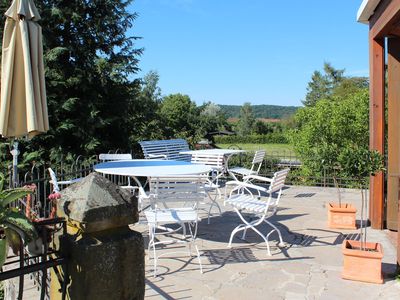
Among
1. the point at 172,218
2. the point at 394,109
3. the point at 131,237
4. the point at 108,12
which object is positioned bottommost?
the point at 172,218

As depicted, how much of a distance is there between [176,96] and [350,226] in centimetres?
2620

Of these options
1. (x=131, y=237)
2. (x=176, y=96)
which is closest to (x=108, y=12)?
(x=131, y=237)

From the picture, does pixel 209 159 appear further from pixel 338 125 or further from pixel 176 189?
pixel 338 125

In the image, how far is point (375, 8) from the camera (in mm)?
5203

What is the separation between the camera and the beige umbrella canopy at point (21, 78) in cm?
353

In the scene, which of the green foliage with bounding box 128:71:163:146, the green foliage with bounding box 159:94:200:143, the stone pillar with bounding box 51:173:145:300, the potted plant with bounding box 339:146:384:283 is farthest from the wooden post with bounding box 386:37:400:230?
the green foliage with bounding box 159:94:200:143

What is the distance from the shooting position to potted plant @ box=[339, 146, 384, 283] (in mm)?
3512

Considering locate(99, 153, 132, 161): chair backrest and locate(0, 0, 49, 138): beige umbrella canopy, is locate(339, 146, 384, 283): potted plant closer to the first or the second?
locate(0, 0, 49, 138): beige umbrella canopy

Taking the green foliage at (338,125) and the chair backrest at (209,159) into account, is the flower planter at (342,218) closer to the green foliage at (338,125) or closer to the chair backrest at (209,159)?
the chair backrest at (209,159)

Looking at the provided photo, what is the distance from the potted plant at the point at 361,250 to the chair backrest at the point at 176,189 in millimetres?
1407

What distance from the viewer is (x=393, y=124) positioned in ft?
17.6

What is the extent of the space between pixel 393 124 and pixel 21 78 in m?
4.60

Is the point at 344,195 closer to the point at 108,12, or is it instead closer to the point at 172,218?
the point at 172,218

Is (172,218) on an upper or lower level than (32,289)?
upper
